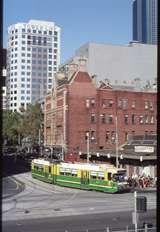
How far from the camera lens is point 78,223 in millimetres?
25172

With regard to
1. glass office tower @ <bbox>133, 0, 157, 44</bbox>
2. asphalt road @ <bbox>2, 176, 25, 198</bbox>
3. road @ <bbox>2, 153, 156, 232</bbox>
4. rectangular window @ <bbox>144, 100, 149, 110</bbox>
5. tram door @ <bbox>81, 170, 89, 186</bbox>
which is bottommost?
asphalt road @ <bbox>2, 176, 25, 198</bbox>

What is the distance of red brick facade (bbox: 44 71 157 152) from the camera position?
76.9 m

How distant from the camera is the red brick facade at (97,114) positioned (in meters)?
76.9

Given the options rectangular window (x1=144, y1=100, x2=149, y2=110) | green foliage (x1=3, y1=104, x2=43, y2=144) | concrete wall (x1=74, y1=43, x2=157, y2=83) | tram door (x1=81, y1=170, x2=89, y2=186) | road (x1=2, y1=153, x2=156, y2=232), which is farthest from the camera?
green foliage (x1=3, y1=104, x2=43, y2=144)

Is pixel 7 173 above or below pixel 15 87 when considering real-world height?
below

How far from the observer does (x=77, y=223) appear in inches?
991

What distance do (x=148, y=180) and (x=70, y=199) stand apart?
11.8m

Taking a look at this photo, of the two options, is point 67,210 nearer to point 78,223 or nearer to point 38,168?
point 78,223

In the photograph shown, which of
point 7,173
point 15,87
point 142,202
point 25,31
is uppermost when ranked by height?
point 25,31

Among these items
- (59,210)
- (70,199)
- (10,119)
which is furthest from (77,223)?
(10,119)

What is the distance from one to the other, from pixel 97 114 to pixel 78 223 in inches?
2123

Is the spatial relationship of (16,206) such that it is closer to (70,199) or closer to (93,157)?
(70,199)

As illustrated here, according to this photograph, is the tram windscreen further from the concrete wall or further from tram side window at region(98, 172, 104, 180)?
the concrete wall

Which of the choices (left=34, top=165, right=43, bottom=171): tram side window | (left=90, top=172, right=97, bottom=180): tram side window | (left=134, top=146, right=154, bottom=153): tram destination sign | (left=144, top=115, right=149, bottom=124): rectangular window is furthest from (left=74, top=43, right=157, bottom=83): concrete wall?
(left=90, top=172, right=97, bottom=180): tram side window
